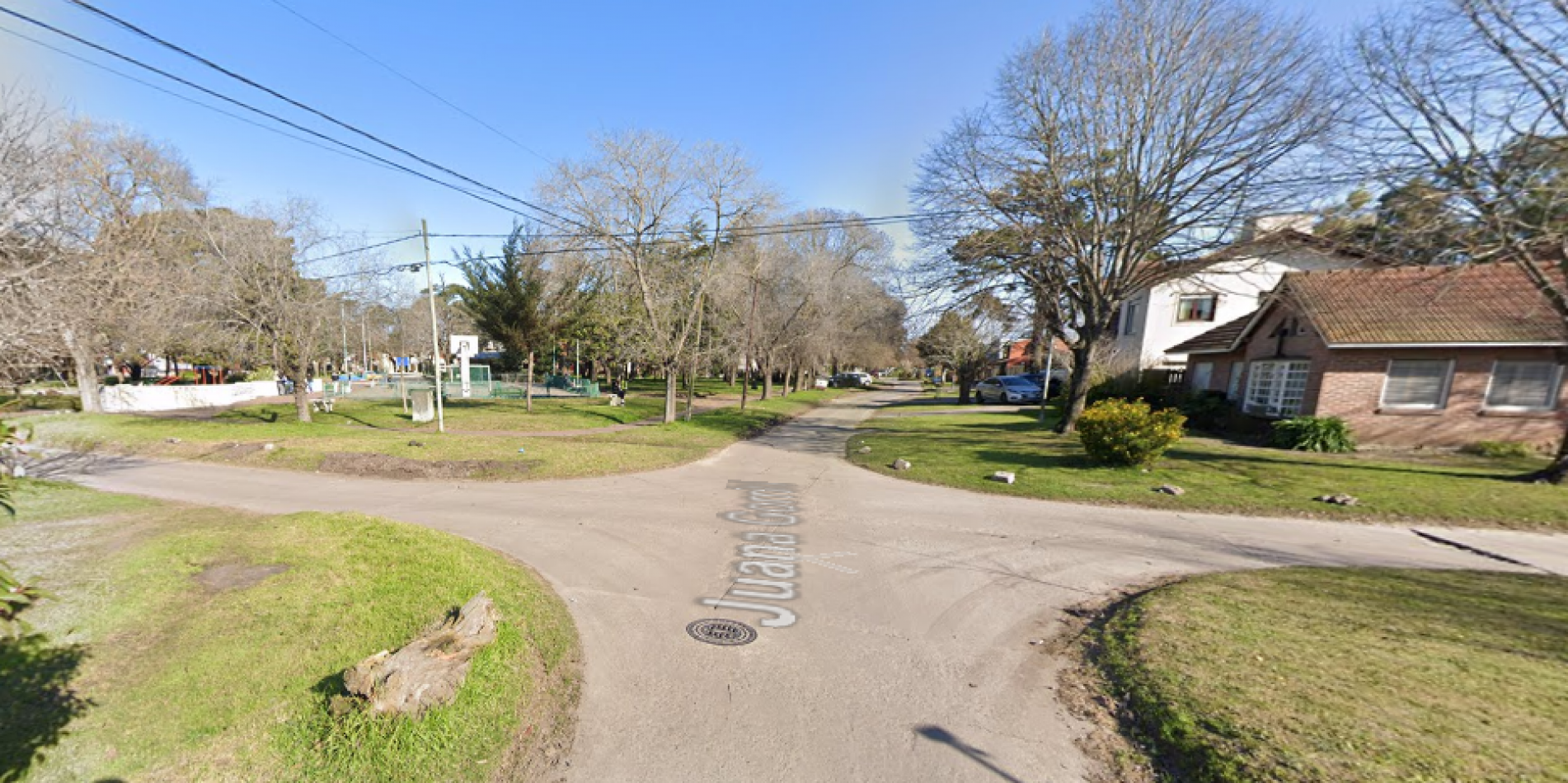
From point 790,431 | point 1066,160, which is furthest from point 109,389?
point 1066,160

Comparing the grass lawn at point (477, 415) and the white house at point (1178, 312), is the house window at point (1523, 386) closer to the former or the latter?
the white house at point (1178, 312)

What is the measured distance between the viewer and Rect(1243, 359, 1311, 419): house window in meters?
15.1

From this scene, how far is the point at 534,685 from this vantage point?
3.64 metres

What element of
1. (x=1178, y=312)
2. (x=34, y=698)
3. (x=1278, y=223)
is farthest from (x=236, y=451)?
(x=1178, y=312)

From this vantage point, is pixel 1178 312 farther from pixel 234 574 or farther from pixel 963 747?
pixel 234 574

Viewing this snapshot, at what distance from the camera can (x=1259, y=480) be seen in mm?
10156

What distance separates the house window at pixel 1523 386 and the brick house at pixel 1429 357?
0.02m

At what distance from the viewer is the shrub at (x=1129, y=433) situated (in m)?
10.7

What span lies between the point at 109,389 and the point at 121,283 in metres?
18.7

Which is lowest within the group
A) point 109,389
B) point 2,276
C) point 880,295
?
point 109,389

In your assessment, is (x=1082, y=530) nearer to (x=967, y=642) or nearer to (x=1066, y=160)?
(x=967, y=642)

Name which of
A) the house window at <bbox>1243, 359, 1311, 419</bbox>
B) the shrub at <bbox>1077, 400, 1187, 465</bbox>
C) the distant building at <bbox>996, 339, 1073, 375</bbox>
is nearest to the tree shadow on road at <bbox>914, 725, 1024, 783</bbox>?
the shrub at <bbox>1077, 400, 1187, 465</bbox>

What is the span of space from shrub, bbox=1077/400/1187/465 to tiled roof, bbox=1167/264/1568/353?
752 centimetres

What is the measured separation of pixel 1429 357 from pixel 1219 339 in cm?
591
